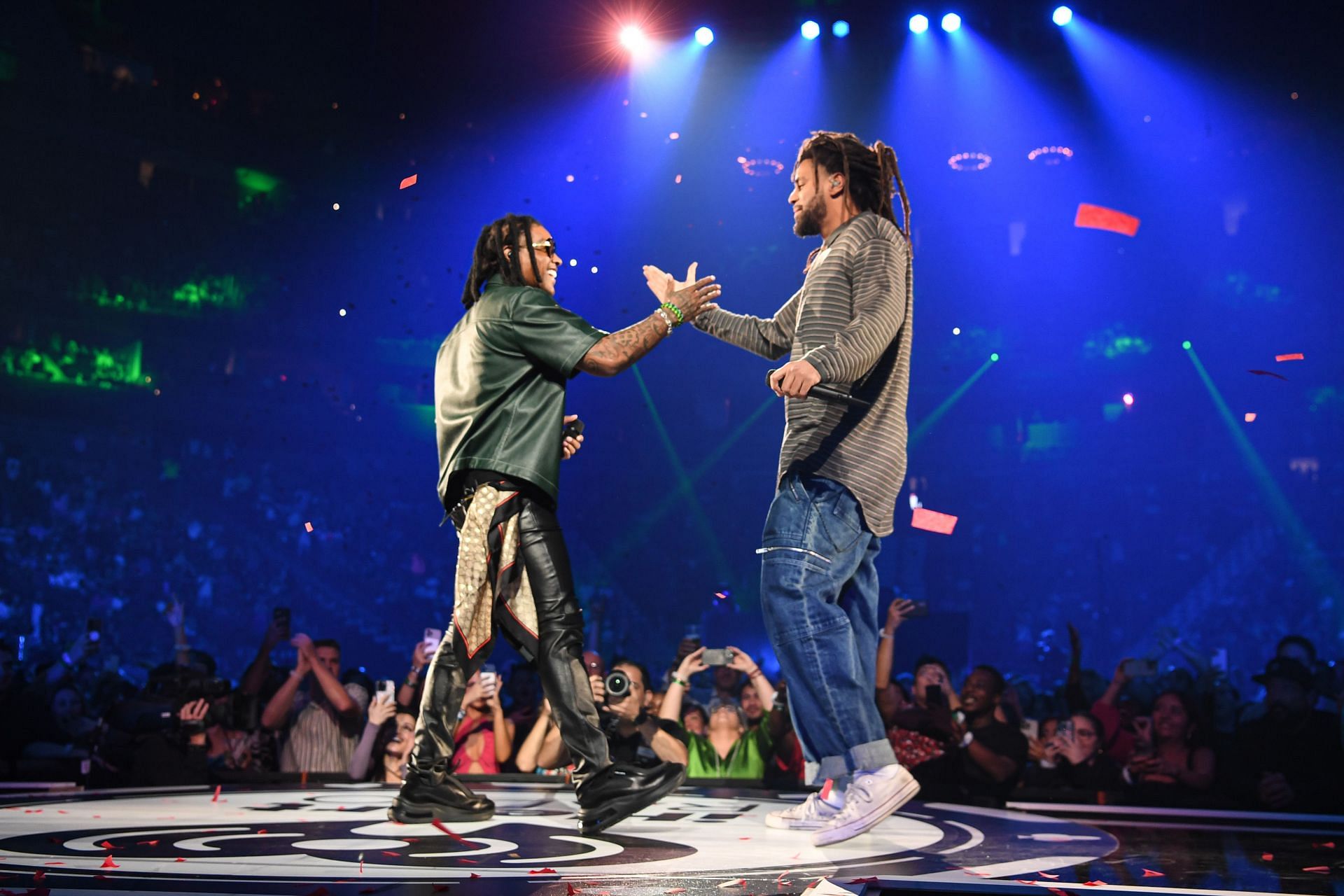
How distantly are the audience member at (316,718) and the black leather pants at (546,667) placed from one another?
8.05ft

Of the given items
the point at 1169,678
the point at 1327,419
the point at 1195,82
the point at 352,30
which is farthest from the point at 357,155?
the point at 1327,419

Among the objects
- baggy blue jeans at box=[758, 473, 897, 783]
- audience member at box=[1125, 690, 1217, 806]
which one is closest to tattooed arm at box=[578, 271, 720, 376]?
baggy blue jeans at box=[758, 473, 897, 783]

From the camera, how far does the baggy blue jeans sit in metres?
2.20

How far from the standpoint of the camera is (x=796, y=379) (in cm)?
203

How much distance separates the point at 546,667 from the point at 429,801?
43 cm

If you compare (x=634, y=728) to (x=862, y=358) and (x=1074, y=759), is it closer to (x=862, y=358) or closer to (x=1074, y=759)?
(x=1074, y=759)

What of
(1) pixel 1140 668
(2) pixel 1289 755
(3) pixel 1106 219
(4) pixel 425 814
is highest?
(3) pixel 1106 219

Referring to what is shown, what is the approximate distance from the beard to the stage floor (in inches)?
58.8

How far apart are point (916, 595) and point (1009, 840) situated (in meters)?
7.71

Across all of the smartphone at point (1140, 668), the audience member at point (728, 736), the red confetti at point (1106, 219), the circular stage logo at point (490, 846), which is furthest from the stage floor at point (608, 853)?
the red confetti at point (1106, 219)

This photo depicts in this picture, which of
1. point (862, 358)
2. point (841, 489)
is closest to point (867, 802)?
point (841, 489)

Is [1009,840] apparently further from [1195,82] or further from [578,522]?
[578,522]

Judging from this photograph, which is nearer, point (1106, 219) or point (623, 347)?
point (623, 347)

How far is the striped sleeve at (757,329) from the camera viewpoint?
2760mm
